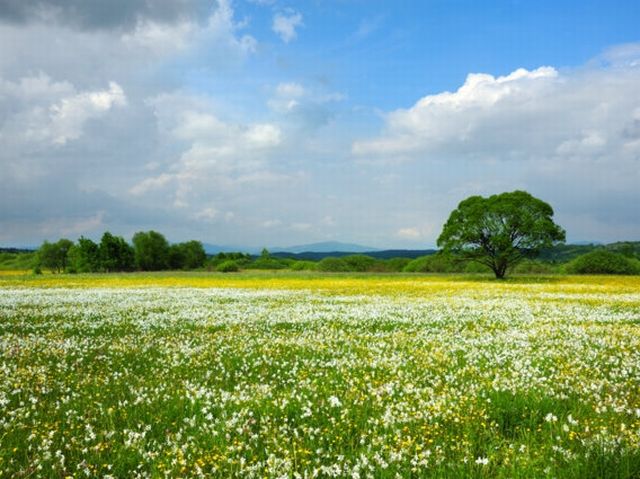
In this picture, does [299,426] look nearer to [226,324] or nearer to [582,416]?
[582,416]

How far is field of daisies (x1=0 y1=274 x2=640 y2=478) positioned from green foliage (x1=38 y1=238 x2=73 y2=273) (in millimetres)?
148418

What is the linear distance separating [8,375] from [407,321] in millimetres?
11695

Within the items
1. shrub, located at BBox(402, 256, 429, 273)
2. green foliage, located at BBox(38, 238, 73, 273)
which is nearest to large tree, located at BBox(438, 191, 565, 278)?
shrub, located at BBox(402, 256, 429, 273)

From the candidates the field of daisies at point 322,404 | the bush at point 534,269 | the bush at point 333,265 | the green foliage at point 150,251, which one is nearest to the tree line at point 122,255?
the green foliage at point 150,251

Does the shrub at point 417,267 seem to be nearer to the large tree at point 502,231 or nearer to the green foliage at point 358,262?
the green foliage at point 358,262

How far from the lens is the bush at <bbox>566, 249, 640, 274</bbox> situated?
66062mm

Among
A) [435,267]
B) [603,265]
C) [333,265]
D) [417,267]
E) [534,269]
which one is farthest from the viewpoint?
[333,265]

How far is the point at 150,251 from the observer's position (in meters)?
121

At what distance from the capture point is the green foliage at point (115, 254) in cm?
11119

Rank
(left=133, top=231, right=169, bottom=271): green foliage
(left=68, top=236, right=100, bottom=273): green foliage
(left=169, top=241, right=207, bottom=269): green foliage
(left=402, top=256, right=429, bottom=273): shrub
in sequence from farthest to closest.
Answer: (left=169, top=241, right=207, bottom=269): green foliage < (left=133, top=231, right=169, bottom=271): green foliage < (left=68, top=236, right=100, bottom=273): green foliage < (left=402, top=256, right=429, bottom=273): shrub

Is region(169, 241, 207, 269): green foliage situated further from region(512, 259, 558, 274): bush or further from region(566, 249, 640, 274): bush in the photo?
region(566, 249, 640, 274): bush

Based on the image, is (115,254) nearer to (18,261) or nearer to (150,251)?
(150,251)

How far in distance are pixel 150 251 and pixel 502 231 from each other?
3790 inches

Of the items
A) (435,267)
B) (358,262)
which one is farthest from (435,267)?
(358,262)
